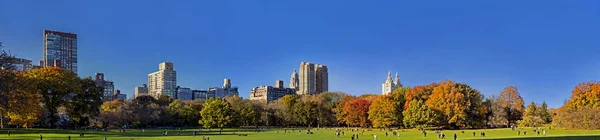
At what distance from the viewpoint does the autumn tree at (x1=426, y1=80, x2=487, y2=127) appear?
79.6 meters

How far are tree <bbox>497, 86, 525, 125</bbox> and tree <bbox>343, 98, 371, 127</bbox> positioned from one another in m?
25.8

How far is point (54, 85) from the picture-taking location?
6888cm

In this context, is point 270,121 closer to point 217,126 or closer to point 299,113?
point 299,113

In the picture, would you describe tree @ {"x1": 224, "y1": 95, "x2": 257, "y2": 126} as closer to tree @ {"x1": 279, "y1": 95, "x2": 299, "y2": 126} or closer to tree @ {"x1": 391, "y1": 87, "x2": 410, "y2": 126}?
tree @ {"x1": 279, "y1": 95, "x2": 299, "y2": 126}

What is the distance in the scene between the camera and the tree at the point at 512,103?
94.6 m

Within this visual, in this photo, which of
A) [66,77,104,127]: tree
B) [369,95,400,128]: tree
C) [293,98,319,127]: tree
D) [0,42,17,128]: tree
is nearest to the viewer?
[0,42,17,128]: tree

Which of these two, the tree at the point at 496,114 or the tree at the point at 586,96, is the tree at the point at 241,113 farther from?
the tree at the point at 586,96

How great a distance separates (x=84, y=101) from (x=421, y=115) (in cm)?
5353

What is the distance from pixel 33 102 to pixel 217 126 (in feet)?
143

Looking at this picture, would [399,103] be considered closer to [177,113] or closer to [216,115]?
[216,115]

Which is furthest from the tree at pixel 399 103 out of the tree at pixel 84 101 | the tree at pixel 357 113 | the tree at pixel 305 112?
the tree at pixel 84 101

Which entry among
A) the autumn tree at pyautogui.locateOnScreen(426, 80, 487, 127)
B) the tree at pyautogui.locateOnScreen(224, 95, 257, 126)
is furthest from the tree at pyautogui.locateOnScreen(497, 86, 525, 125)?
the tree at pyautogui.locateOnScreen(224, 95, 257, 126)

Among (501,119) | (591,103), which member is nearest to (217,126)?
(501,119)

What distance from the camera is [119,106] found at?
10012 centimetres
